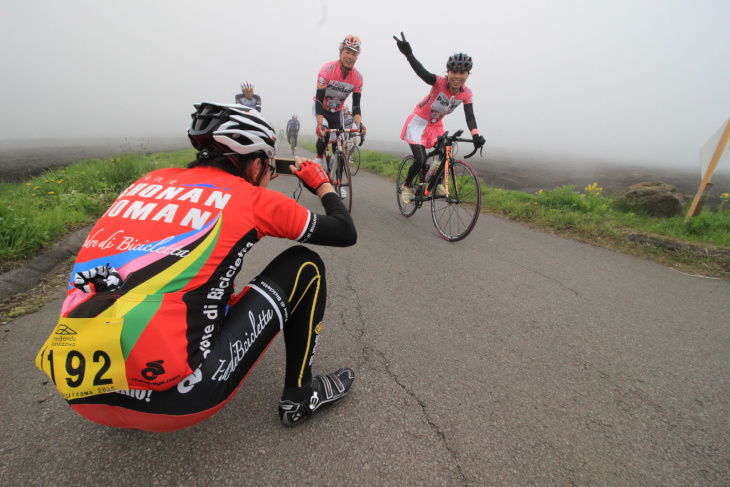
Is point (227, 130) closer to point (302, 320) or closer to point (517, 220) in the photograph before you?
point (302, 320)

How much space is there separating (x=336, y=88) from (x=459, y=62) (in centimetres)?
225

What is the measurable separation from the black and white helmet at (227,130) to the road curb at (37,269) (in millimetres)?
2262

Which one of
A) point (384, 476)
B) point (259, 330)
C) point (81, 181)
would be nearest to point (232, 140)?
point (259, 330)

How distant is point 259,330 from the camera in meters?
1.24

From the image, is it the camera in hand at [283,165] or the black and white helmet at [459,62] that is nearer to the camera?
the camera in hand at [283,165]

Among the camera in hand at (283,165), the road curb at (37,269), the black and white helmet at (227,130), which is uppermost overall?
the black and white helmet at (227,130)

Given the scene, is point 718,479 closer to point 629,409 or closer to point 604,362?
point 629,409

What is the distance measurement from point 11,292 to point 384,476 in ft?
9.95

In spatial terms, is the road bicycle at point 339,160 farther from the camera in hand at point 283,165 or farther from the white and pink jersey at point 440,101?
the camera in hand at point 283,165

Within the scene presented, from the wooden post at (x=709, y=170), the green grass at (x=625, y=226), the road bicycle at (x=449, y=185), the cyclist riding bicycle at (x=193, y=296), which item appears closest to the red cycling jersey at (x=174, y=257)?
the cyclist riding bicycle at (x=193, y=296)

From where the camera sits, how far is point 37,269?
2666mm

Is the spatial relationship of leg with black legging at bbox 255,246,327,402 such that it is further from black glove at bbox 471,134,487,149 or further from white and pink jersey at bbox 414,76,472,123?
white and pink jersey at bbox 414,76,472,123

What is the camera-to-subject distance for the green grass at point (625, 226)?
357cm

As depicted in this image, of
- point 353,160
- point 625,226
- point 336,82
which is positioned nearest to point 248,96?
point 353,160
